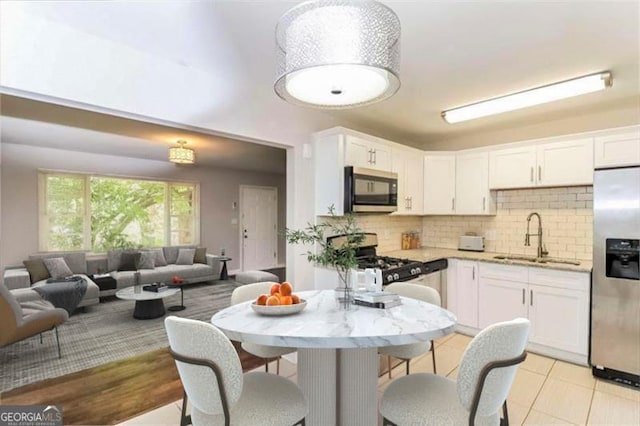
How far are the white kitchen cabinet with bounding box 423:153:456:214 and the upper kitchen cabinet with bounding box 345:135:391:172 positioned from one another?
84 centimetres

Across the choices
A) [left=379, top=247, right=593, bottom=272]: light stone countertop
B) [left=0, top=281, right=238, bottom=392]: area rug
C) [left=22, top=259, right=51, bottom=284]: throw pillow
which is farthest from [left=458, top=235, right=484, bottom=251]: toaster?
[left=22, top=259, right=51, bottom=284]: throw pillow

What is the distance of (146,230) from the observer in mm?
6699

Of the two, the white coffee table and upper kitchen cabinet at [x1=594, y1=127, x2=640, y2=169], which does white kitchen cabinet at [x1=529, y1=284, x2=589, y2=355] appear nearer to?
upper kitchen cabinet at [x1=594, y1=127, x2=640, y2=169]

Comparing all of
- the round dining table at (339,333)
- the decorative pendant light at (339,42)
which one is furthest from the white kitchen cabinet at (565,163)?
the decorative pendant light at (339,42)

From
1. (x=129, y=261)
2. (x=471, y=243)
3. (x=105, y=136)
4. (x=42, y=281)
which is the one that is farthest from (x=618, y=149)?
(x=42, y=281)

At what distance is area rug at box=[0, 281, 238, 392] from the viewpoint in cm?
287

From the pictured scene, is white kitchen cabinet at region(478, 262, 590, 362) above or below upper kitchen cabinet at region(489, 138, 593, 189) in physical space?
below

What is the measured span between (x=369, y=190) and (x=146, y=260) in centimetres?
466

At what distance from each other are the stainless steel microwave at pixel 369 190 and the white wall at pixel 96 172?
5.10 meters

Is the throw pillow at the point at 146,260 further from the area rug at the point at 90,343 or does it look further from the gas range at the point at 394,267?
the gas range at the point at 394,267

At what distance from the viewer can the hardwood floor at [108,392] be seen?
2.25 meters

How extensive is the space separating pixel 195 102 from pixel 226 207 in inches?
215

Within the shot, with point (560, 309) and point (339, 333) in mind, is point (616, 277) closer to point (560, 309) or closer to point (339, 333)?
point (560, 309)

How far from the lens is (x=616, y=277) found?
8.70ft
